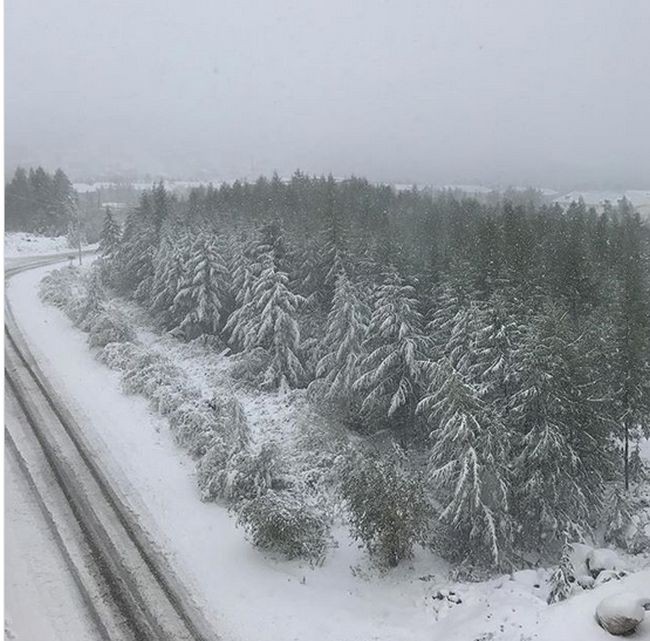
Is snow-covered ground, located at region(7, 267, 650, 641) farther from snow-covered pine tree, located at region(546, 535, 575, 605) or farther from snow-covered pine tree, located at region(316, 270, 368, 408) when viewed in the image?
snow-covered pine tree, located at region(316, 270, 368, 408)

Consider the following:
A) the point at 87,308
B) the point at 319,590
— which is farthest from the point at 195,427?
the point at 87,308

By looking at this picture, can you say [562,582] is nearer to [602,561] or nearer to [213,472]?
[602,561]

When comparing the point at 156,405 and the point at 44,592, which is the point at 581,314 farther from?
the point at 44,592

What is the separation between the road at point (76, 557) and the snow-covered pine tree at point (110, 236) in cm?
2952

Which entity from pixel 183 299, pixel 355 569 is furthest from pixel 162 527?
pixel 183 299

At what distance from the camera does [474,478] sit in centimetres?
1448

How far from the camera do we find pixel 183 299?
34.1 meters

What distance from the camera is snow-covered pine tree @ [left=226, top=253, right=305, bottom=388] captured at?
27.6m

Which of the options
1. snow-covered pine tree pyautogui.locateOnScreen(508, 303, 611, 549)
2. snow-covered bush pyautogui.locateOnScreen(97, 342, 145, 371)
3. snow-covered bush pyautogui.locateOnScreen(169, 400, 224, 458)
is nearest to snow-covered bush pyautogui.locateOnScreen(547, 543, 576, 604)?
snow-covered pine tree pyautogui.locateOnScreen(508, 303, 611, 549)

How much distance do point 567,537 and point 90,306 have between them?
28.7m

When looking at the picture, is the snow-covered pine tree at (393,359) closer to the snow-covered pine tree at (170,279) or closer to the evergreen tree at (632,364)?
the evergreen tree at (632,364)

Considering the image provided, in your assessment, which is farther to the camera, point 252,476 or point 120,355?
point 120,355

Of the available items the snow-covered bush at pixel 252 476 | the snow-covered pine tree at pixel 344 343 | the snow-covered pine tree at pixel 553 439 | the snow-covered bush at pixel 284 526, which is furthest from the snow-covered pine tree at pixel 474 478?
the snow-covered pine tree at pixel 344 343

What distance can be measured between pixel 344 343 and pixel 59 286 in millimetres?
25381
